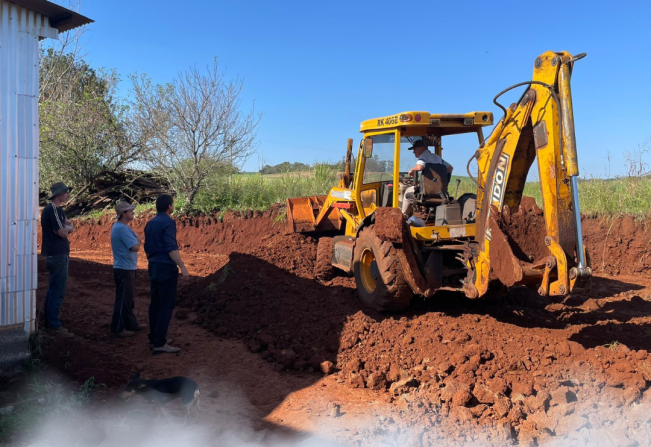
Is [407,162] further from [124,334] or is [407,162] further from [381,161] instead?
[124,334]

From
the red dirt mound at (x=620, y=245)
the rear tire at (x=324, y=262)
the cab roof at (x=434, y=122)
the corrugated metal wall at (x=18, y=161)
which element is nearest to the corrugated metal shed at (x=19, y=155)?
the corrugated metal wall at (x=18, y=161)

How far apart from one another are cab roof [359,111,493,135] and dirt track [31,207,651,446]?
7.88ft

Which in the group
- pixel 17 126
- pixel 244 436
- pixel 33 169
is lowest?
pixel 244 436

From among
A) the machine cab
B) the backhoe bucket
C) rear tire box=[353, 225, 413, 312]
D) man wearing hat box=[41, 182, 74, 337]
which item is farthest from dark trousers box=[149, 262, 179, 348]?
the backhoe bucket

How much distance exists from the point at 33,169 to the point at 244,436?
11.3 ft

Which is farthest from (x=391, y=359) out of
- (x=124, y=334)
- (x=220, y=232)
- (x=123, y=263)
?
(x=220, y=232)

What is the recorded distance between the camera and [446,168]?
7.09m

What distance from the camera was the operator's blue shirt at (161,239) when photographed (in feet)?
19.6

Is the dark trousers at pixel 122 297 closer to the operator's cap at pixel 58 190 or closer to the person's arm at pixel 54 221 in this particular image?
the person's arm at pixel 54 221

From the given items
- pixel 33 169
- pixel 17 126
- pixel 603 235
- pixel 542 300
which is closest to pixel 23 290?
pixel 33 169

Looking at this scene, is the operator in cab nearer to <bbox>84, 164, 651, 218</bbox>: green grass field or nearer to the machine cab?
the machine cab

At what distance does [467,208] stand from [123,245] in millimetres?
4396

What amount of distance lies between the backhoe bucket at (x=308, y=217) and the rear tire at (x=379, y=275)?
9.76 ft

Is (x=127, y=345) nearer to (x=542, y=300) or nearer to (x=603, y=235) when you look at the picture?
(x=542, y=300)
